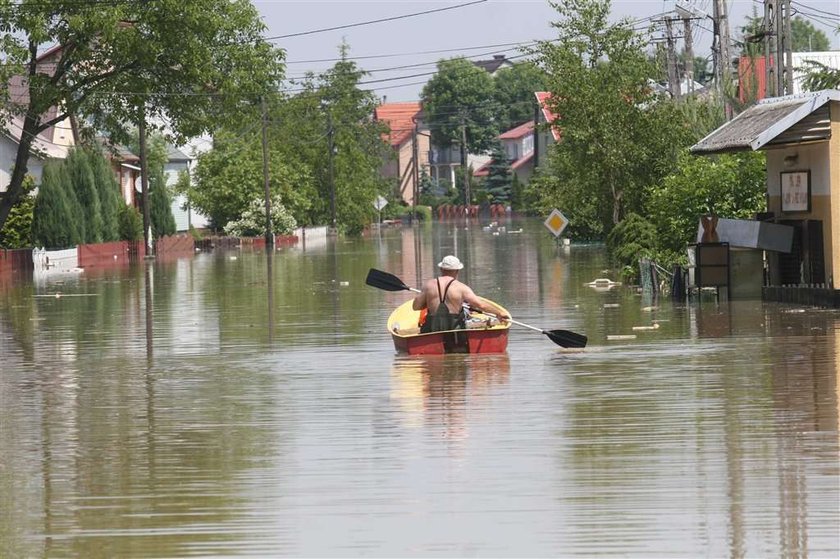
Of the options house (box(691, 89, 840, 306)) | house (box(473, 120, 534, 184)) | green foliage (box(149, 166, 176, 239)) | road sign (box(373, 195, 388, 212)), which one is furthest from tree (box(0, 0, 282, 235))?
house (box(473, 120, 534, 184))

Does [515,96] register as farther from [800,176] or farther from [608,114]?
[800,176]

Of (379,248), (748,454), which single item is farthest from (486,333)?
(379,248)

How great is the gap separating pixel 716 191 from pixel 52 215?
31471mm

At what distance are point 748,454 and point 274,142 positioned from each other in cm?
8880

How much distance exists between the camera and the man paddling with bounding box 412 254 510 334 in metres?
21.5

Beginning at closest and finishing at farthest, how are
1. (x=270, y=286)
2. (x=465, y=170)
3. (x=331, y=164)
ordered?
(x=270, y=286), (x=331, y=164), (x=465, y=170)

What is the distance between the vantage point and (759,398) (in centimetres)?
1661

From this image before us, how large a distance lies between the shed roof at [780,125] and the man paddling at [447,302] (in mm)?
7499

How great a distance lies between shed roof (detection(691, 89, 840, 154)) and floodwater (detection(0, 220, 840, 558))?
2.93 m

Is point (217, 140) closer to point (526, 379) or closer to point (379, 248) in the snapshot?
point (379, 248)

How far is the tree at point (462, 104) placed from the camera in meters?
171

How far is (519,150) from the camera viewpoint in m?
162

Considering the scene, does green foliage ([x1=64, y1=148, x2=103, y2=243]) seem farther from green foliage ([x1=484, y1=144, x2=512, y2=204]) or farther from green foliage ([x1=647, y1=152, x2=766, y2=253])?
green foliage ([x1=484, y1=144, x2=512, y2=204])

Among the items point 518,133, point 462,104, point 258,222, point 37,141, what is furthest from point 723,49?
point 462,104
